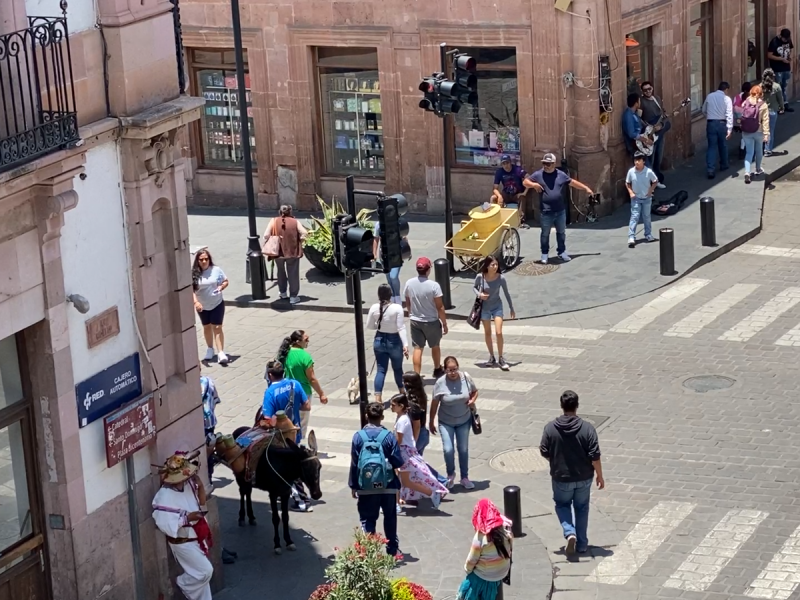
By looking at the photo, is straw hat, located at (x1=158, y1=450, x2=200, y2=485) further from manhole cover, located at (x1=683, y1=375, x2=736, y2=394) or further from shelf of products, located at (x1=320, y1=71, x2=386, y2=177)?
shelf of products, located at (x1=320, y1=71, x2=386, y2=177)

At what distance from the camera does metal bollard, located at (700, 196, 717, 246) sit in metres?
24.8

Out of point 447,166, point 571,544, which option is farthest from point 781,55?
point 571,544

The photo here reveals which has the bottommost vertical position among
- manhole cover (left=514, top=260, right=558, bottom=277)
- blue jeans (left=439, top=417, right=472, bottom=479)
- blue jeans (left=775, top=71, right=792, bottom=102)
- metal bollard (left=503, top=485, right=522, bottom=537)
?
metal bollard (left=503, top=485, right=522, bottom=537)

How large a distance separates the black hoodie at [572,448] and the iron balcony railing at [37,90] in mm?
5557

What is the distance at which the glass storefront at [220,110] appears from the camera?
99.0ft

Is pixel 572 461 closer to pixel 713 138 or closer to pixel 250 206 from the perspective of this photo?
pixel 250 206

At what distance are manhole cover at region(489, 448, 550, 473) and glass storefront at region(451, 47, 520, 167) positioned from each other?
1049cm

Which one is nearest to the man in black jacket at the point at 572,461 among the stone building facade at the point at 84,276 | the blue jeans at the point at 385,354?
the stone building facade at the point at 84,276

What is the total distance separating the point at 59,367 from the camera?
42.3 ft

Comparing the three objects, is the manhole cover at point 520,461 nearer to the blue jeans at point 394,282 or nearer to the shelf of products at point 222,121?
the blue jeans at point 394,282

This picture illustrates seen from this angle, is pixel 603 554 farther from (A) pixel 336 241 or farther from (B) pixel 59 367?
(B) pixel 59 367

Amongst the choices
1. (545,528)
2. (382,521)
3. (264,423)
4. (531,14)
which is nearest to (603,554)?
(545,528)

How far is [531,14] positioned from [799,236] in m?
5.71

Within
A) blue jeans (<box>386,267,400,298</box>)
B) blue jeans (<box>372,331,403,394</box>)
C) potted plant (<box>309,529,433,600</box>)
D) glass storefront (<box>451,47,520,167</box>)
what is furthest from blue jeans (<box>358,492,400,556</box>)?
glass storefront (<box>451,47,520,167</box>)
